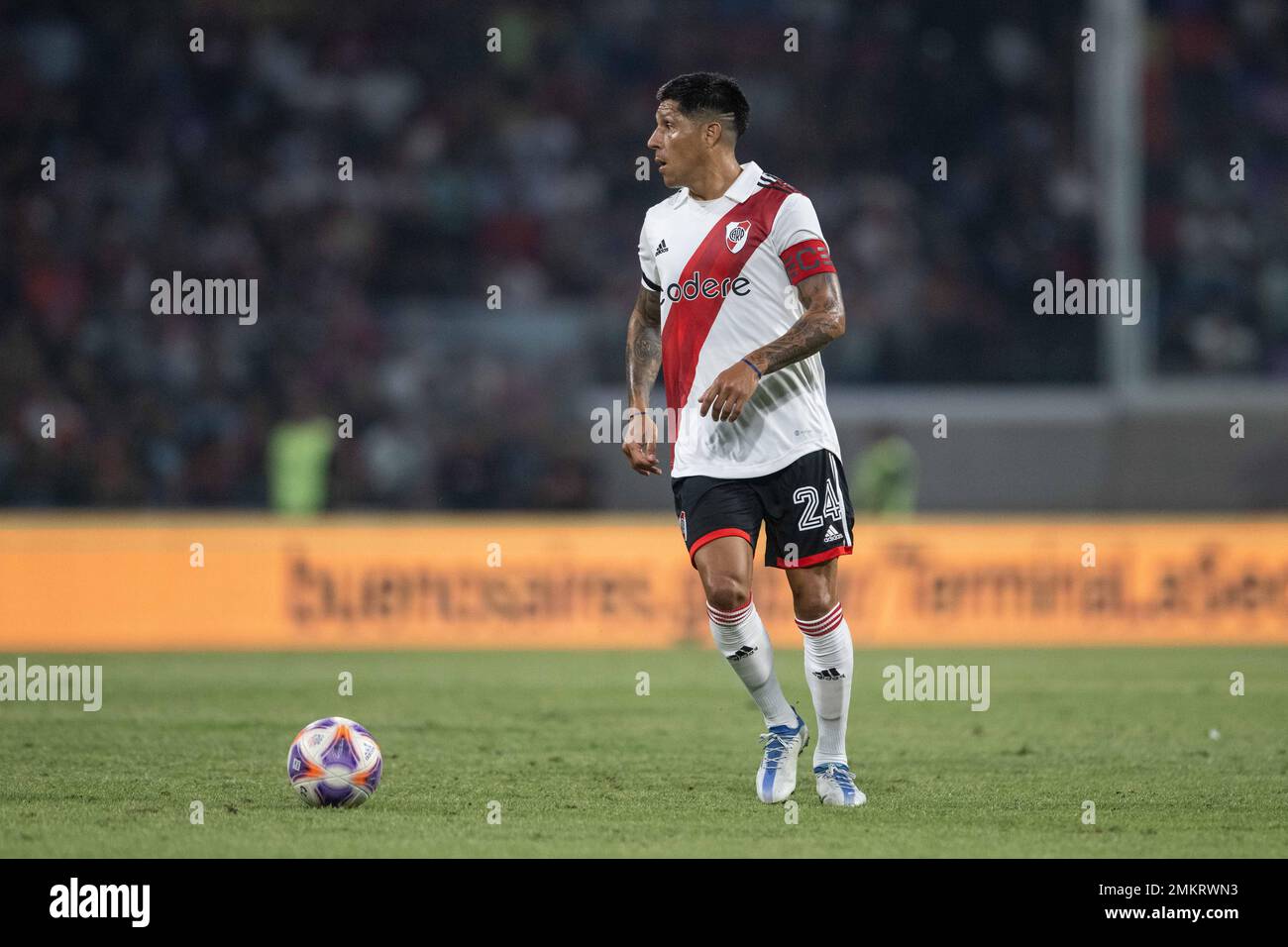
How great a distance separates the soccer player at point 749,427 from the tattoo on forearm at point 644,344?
20cm

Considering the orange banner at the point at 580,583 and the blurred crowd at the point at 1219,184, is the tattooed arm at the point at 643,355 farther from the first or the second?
the blurred crowd at the point at 1219,184

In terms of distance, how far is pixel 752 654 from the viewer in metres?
6.88

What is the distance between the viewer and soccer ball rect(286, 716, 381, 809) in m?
6.60

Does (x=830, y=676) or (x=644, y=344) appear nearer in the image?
(x=830, y=676)

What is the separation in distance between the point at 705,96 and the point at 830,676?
2172 millimetres

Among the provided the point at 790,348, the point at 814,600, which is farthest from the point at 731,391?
the point at 814,600

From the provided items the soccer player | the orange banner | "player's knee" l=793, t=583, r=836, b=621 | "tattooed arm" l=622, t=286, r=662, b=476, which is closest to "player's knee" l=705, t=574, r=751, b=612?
the soccer player

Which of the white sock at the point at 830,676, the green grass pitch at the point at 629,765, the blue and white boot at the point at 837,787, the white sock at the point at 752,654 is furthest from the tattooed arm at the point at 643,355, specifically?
the green grass pitch at the point at 629,765

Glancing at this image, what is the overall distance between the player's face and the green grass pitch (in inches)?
90.8

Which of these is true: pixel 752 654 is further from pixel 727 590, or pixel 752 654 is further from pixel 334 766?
pixel 334 766

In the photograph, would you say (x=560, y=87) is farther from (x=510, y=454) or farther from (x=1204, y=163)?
(x=1204, y=163)

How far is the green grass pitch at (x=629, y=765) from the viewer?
596 centimetres

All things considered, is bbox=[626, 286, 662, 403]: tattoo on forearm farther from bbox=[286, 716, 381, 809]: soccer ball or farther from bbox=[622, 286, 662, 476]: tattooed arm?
bbox=[286, 716, 381, 809]: soccer ball
